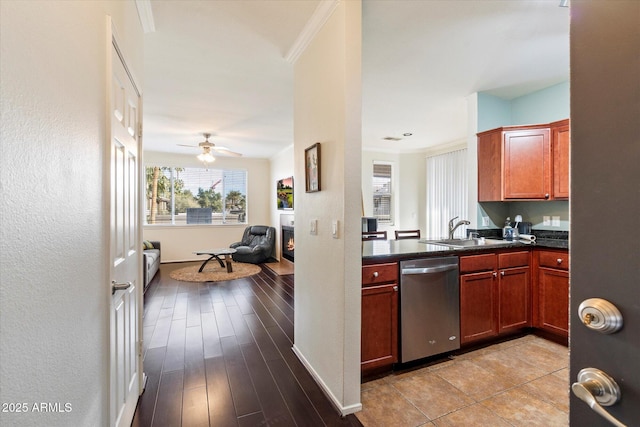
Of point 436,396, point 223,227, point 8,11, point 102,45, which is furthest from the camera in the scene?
point 223,227

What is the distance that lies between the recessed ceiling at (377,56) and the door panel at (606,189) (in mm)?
1799

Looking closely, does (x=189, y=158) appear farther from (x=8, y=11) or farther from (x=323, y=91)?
(x=8, y=11)

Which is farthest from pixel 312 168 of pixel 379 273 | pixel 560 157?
pixel 560 157

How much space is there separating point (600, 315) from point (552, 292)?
279cm

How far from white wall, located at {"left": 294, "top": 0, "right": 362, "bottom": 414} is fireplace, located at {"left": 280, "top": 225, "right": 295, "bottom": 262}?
13.7 feet

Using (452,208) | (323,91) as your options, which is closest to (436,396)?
(323,91)

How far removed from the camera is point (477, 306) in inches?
100.0

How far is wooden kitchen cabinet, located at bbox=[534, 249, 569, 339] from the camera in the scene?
2605 millimetres

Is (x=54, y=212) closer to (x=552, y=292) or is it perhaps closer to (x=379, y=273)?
(x=379, y=273)

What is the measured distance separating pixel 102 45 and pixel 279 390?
7.05 feet

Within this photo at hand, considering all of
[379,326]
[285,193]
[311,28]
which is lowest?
[379,326]

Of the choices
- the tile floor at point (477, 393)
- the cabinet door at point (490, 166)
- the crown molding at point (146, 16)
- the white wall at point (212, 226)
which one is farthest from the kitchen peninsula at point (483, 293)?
the white wall at point (212, 226)

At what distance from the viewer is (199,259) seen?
23.2 feet

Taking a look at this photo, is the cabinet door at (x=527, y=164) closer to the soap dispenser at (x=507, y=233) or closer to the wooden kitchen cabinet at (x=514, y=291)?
the soap dispenser at (x=507, y=233)
